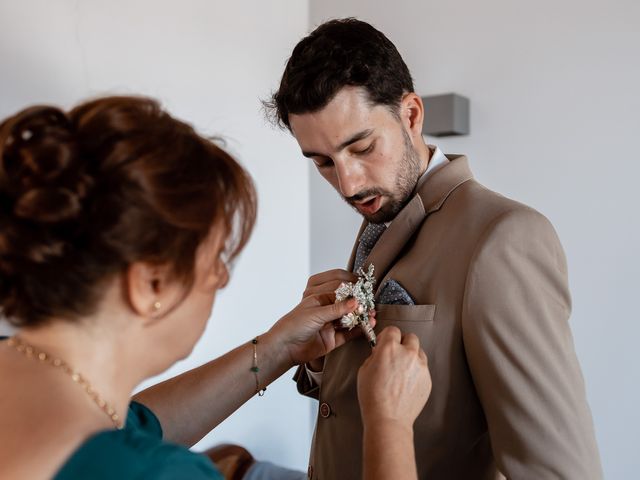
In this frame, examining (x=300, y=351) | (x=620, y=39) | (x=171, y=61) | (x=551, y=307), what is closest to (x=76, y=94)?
(x=171, y=61)

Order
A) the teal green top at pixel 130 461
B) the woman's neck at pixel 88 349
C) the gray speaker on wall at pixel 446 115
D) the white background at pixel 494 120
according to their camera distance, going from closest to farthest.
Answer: the teal green top at pixel 130 461 < the woman's neck at pixel 88 349 < the white background at pixel 494 120 < the gray speaker on wall at pixel 446 115

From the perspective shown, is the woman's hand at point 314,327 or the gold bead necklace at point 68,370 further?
the woman's hand at point 314,327

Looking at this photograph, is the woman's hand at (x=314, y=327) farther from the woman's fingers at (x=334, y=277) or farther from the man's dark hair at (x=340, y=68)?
the man's dark hair at (x=340, y=68)

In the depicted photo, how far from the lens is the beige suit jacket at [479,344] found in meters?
1.17

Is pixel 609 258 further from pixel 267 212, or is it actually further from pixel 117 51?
pixel 117 51

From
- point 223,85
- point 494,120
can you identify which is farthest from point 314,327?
point 494,120

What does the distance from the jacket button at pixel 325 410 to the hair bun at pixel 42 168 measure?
34.2 inches

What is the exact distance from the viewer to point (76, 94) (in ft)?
6.36

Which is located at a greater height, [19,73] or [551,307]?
[19,73]

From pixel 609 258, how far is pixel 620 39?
2.85ft

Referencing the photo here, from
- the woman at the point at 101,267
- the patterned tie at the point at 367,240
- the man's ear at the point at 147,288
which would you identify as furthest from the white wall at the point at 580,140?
the man's ear at the point at 147,288

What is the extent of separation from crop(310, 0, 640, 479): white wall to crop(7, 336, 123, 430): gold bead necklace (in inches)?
88.5

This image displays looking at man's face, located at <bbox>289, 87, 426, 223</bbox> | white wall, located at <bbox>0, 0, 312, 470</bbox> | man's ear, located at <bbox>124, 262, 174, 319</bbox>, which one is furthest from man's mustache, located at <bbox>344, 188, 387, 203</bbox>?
white wall, located at <bbox>0, 0, 312, 470</bbox>

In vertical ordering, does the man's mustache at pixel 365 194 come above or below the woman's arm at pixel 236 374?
above
